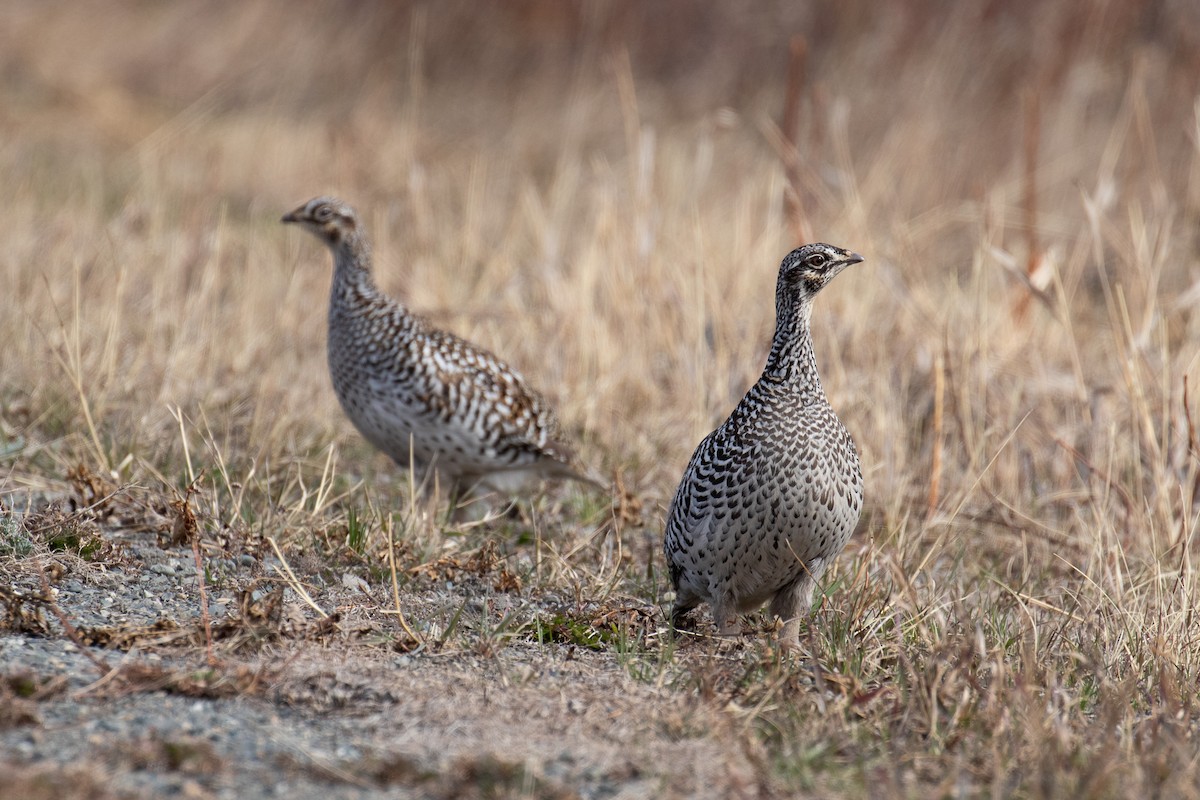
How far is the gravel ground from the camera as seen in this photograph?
3150mm

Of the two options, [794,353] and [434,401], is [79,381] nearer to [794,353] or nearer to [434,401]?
[434,401]

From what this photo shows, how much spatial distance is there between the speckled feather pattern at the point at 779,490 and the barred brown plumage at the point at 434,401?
68.6 inches

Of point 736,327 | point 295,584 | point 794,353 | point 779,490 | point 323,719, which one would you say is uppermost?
point 794,353

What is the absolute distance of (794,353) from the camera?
4.30 metres

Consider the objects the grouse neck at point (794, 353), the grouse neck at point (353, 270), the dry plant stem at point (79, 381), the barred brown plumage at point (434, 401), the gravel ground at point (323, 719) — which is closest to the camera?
the gravel ground at point (323, 719)

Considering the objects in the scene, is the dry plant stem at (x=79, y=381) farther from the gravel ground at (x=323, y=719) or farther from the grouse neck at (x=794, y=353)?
the grouse neck at (x=794, y=353)

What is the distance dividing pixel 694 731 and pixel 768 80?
36.0ft

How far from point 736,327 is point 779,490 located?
3.41m

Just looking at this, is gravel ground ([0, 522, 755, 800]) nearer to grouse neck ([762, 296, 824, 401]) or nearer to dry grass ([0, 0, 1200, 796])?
dry grass ([0, 0, 1200, 796])

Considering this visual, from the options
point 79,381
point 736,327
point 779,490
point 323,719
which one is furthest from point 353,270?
point 323,719

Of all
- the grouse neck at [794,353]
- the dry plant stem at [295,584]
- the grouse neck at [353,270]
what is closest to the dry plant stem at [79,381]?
the dry plant stem at [295,584]

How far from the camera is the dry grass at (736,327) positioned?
414 centimetres

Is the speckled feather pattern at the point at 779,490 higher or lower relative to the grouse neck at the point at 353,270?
lower

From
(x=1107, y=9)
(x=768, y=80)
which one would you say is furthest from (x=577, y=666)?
(x=768, y=80)
